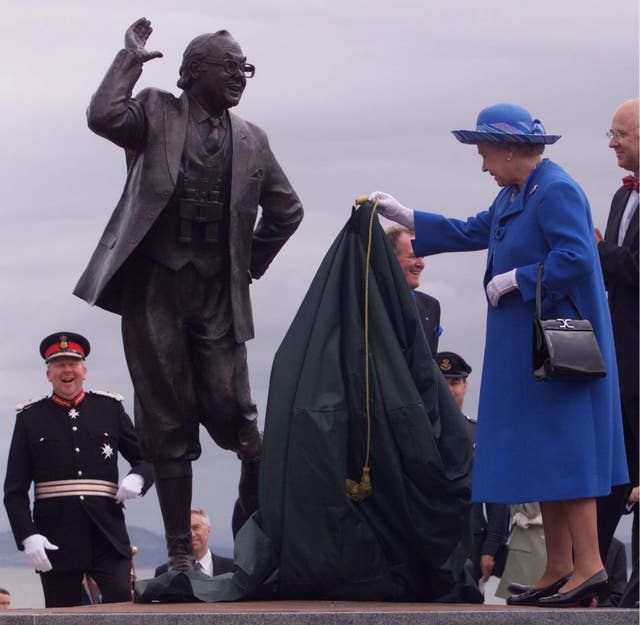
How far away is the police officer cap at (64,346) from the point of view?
34.8 ft

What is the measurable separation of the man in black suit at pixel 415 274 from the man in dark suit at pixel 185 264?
1900 mm

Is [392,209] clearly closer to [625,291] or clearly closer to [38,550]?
[625,291]

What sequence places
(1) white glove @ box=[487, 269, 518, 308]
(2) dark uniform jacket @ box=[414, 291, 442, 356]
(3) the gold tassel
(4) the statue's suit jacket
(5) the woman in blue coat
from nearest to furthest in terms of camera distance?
(5) the woman in blue coat
(1) white glove @ box=[487, 269, 518, 308]
(4) the statue's suit jacket
(3) the gold tassel
(2) dark uniform jacket @ box=[414, 291, 442, 356]

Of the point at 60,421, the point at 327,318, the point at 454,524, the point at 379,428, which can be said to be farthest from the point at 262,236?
the point at 60,421

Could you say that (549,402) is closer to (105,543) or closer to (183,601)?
(183,601)

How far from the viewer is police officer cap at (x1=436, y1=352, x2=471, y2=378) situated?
35.2 feet

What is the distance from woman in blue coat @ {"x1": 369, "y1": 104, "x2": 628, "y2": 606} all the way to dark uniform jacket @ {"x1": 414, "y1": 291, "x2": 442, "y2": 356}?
6.46 feet

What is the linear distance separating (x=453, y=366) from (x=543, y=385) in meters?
3.27

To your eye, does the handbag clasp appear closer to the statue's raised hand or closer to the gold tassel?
the gold tassel

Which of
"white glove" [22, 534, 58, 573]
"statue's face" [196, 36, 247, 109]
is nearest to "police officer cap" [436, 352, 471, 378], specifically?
"white glove" [22, 534, 58, 573]

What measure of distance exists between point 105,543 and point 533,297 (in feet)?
12.7

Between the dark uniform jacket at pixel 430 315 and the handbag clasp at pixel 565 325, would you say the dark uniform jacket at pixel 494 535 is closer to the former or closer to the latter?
the dark uniform jacket at pixel 430 315

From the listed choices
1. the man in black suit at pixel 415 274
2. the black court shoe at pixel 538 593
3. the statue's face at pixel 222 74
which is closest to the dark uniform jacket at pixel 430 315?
the man in black suit at pixel 415 274

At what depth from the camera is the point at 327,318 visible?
806cm
